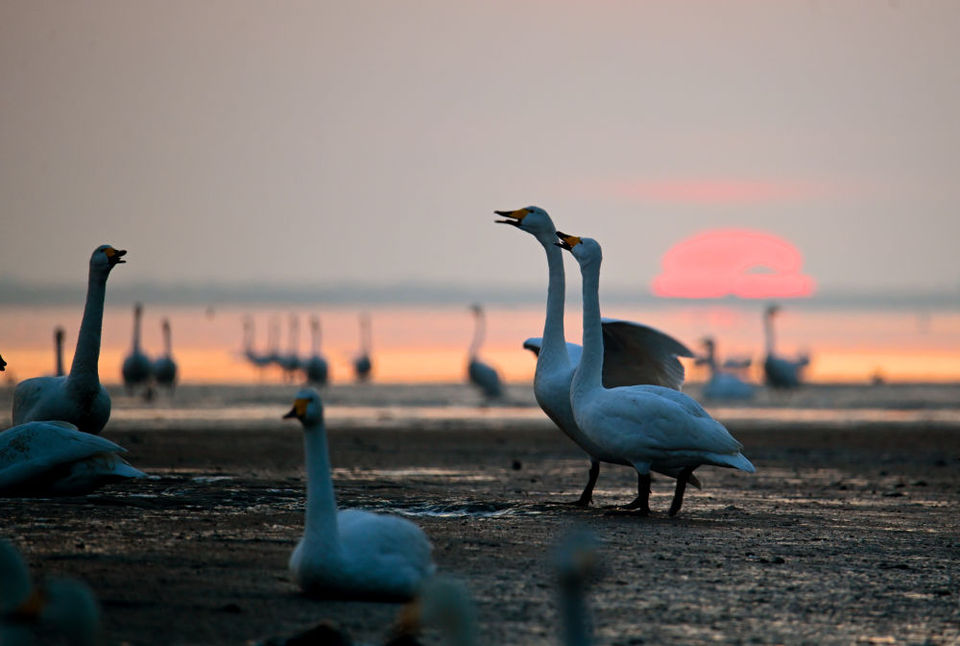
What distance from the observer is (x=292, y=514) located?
30.5 ft

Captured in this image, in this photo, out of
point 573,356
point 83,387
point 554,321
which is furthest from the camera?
point 573,356

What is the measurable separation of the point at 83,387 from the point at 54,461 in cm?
196

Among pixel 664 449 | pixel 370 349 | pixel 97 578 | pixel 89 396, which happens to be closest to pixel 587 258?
pixel 664 449

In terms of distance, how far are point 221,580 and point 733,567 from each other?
3.04 meters

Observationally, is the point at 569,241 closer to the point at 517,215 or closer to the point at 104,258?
the point at 517,215

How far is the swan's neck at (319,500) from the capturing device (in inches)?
246

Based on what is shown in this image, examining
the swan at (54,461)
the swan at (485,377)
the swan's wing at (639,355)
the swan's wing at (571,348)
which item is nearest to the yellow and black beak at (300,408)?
the swan at (54,461)

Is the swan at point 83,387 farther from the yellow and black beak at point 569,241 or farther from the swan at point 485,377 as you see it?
the swan at point 485,377

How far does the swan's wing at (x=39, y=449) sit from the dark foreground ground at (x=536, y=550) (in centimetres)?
27

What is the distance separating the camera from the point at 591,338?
33.9 feet

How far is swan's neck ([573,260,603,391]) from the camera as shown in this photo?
10.1m

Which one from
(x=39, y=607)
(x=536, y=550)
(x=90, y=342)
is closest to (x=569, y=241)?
(x=536, y=550)

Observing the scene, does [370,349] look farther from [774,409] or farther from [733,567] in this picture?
[733,567]

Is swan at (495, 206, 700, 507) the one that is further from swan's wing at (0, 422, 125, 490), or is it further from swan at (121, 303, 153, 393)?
swan at (121, 303, 153, 393)
